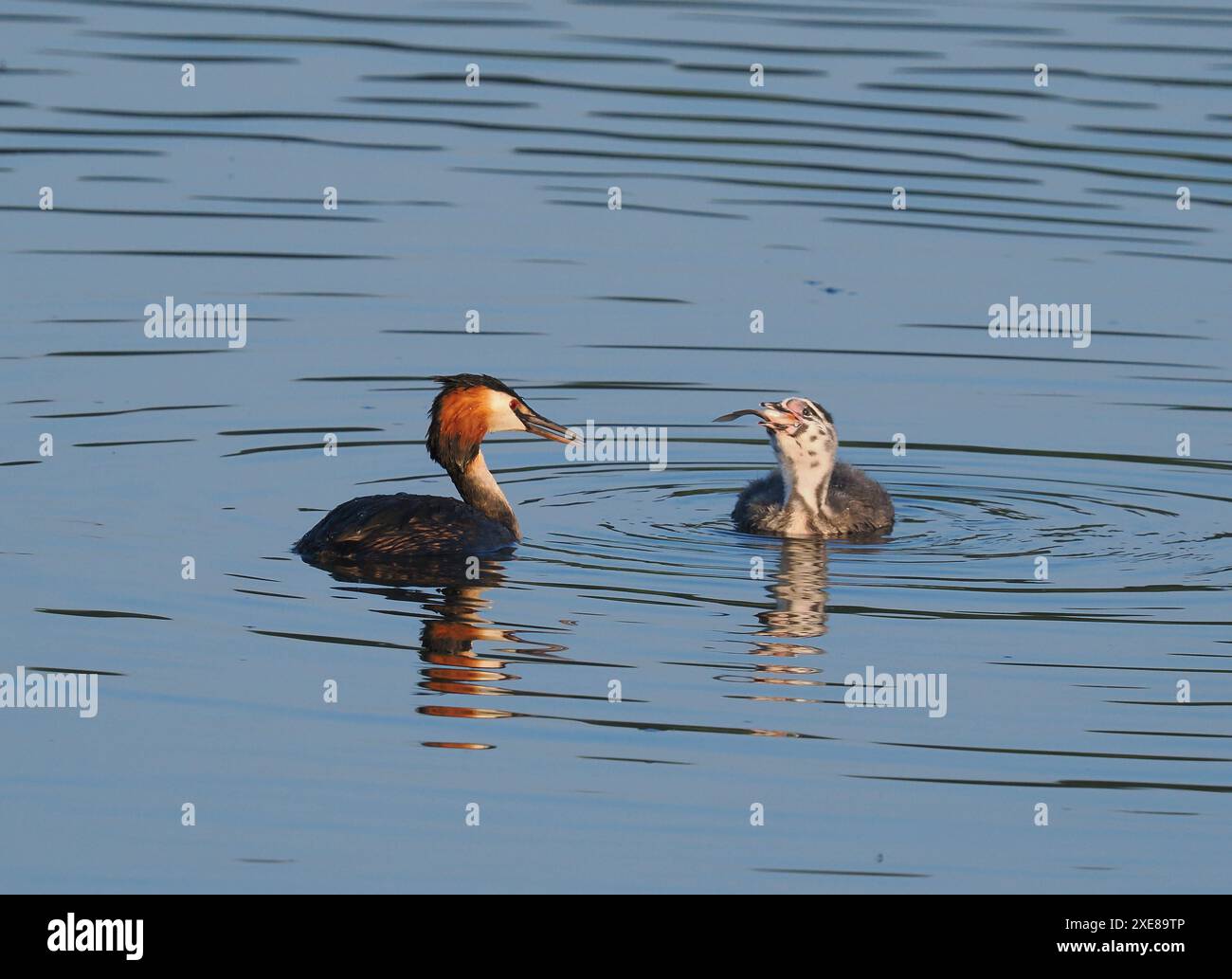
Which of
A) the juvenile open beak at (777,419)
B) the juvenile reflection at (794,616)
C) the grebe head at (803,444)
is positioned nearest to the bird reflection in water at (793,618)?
the juvenile reflection at (794,616)

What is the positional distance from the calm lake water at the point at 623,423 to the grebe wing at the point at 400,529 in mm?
265

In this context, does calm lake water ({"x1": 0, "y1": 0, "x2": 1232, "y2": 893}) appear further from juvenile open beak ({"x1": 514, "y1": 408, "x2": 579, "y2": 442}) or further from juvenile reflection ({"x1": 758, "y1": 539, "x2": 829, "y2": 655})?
juvenile open beak ({"x1": 514, "y1": 408, "x2": 579, "y2": 442})

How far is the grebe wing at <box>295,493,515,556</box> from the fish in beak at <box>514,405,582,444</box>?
843 millimetres

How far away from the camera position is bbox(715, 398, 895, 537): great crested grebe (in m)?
13.9

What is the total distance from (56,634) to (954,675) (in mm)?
4034

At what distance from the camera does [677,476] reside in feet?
50.0

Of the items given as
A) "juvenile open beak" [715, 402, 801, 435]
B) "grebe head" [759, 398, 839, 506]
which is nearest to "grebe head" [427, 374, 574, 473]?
"juvenile open beak" [715, 402, 801, 435]

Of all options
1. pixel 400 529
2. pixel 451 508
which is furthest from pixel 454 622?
pixel 451 508

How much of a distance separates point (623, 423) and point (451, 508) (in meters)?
3.01

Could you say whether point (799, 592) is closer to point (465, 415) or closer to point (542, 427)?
point (542, 427)

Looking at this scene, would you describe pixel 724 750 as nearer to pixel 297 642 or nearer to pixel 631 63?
pixel 297 642

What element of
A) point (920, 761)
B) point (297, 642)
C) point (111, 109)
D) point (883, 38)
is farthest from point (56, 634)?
point (883, 38)

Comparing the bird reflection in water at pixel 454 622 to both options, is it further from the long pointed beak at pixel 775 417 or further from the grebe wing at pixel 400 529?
the long pointed beak at pixel 775 417

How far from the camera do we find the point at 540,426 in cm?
1407
